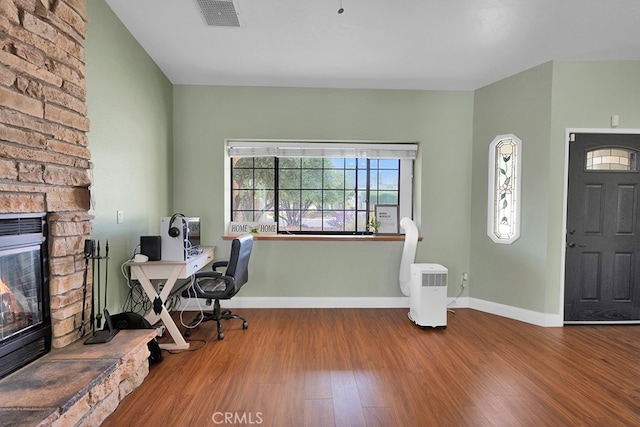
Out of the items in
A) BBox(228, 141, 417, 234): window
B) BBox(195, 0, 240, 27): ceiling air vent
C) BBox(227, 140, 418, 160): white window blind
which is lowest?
BBox(228, 141, 417, 234): window

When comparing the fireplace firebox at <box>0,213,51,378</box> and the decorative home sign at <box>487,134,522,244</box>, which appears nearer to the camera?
the fireplace firebox at <box>0,213,51,378</box>

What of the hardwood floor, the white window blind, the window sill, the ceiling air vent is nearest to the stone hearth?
the hardwood floor

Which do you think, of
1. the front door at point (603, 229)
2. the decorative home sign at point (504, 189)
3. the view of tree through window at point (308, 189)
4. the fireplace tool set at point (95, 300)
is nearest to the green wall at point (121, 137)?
the fireplace tool set at point (95, 300)

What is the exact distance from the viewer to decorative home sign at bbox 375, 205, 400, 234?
3.83 meters

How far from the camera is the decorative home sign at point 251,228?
3.79m

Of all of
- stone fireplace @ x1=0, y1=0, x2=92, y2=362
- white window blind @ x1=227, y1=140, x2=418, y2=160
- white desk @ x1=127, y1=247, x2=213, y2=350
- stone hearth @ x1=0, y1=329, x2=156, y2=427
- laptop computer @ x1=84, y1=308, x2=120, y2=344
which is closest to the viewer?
stone hearth @ x1=0, y1=329, x2=156, y2=427

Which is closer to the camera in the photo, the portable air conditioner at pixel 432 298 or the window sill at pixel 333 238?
the portable air conditioner at pixel 432 298

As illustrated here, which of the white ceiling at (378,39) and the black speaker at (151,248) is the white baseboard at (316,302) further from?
the white ceiling at (378,39)

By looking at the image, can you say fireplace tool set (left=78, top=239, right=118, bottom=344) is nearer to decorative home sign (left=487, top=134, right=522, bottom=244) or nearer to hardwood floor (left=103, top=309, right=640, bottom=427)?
hardwood floor (left=103, top=309, right=640, bottom=427)

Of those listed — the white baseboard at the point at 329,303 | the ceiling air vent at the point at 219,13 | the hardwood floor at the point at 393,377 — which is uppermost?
the ceiling air vent at the point at 219,13

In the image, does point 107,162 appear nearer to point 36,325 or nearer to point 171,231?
point 171,231

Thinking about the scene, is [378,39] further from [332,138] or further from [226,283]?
[226,283]

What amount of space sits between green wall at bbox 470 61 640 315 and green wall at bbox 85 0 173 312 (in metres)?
3.87

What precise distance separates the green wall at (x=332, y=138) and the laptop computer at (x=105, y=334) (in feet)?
5.23
